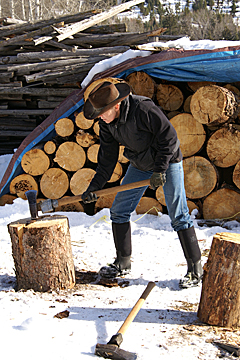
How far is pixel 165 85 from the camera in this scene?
14.6 ft

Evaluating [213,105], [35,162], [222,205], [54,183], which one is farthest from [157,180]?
[35,162]

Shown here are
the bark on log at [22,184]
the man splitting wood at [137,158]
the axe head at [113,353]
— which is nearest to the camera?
the axe head at [113,353]

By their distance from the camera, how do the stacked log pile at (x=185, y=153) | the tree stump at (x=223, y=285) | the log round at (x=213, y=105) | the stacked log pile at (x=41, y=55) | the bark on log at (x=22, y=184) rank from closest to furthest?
the tree stump at (x=223, y=285)
the log round at (x=213, y=105)
the stacked log pile at (x=185, y=153)
the bark on log at (x=22, y=184)
the stacked log pile at (x=41, y=55)

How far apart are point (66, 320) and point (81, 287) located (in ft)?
2.15

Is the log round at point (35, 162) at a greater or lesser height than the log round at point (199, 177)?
greater

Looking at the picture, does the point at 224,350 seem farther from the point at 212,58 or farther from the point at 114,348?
the point at 212,58

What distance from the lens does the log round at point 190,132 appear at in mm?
4219

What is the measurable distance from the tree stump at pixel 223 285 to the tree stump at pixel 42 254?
117cm

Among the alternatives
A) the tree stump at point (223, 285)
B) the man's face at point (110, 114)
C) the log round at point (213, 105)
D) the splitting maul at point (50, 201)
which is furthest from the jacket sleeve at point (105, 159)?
the log round at point (213, 105)

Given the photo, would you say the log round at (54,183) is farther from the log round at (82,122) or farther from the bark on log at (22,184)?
the log round at (82,122)

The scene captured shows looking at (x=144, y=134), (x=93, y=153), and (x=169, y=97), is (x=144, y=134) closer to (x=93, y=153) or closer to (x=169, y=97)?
(x=169, y=97)

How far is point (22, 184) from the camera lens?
4.99 meters

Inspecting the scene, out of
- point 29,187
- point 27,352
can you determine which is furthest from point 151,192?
point 27,352

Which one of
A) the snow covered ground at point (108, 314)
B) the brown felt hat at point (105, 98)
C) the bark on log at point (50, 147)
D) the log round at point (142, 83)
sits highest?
the log round at point (142, 83)
